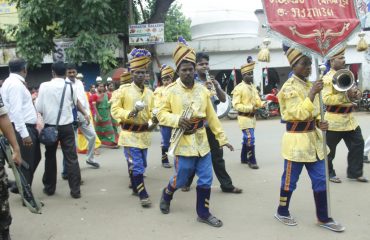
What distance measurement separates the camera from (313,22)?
4000 mm

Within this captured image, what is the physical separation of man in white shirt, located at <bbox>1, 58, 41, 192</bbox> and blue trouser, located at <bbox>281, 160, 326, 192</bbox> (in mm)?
2854

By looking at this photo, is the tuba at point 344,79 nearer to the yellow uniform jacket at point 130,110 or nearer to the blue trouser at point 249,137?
the yellow uniform jacket at point 130,110

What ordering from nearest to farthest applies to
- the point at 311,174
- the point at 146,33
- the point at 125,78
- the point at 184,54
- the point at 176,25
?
the point at 311,174 < the point at 184,54 < the point at 125,78 < the point at 146,33 < the point at 176,25

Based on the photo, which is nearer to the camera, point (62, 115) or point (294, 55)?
point (294, 55)

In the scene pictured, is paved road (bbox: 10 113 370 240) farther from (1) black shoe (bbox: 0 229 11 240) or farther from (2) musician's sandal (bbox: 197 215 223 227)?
(1) black shoe (bbox: 0 229 11 240)

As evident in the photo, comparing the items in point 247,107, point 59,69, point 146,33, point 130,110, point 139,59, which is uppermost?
point 146,33

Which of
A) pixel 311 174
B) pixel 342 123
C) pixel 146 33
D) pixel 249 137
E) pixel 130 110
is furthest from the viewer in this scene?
pixel 146 33

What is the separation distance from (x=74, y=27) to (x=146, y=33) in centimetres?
252

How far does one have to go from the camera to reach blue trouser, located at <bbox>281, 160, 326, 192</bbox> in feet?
13.6

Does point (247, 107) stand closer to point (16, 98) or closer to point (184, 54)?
point (184, 54)

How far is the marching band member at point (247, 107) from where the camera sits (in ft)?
23.5

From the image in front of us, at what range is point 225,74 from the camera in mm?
20719

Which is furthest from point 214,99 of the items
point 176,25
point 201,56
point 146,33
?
point 176,25

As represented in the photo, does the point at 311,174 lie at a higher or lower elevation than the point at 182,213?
higher
